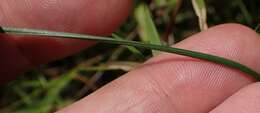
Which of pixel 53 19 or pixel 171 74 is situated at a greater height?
pixel 53 19

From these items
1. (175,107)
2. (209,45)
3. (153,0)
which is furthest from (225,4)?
(175,107)

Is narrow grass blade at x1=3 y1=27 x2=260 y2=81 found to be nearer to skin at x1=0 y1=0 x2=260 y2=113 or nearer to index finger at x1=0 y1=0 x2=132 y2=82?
skin at x1=0 y1=0 x2=260 y2=113

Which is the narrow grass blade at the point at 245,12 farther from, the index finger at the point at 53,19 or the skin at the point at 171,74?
the index finger at the point at 53,19

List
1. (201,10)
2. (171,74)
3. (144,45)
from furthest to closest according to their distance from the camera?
(201,10)
(171,74)
(144,45)

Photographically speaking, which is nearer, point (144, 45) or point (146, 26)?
point (144, 45)

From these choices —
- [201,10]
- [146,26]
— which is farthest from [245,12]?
[146,26]

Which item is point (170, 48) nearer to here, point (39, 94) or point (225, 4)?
point (225, 4)

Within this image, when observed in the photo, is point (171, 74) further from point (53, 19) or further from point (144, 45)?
point (53, 19)
